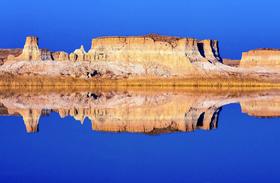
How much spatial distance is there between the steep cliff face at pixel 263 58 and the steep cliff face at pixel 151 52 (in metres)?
20.0

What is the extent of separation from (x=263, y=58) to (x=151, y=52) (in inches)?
1106

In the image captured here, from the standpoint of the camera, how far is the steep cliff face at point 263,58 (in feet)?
339

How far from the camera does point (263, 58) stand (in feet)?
346

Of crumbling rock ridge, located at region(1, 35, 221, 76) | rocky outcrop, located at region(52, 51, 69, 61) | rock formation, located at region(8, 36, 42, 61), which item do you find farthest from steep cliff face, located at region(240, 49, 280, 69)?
rock formation, located at region(8, 36, 42, 61)

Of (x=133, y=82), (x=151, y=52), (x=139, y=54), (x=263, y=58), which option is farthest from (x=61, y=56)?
(x=263, y=58)

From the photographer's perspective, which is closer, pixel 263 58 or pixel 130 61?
pixel 130 61

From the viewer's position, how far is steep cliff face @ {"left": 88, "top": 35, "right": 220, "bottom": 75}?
82.9m

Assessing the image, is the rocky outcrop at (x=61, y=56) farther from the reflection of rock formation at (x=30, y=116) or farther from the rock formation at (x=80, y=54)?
the reflection of rock formation at (x=30, y=116)

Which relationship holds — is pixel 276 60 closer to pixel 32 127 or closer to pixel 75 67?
pixel 75 67

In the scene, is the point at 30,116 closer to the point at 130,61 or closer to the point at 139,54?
the point at 130,61

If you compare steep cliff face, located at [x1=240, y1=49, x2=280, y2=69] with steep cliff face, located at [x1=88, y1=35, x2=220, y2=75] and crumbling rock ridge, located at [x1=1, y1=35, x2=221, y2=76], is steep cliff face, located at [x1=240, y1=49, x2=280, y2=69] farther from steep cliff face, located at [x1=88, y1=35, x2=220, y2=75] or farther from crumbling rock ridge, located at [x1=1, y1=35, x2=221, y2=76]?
steep cliff face, located at [x1=88, y1=35, x2=220, y2=75]

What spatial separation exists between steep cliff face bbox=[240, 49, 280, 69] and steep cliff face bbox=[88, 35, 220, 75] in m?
20.0

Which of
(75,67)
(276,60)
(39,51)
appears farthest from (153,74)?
(276,60)

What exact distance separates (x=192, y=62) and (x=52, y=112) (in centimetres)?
5961
